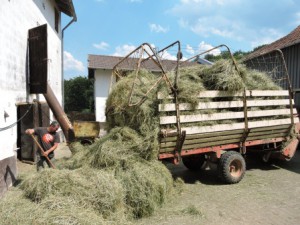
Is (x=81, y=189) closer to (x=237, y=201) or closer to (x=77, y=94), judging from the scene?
(x=237, y=201)

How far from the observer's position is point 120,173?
16.8 feet

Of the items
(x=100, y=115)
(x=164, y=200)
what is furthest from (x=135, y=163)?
(x=100, y=115)

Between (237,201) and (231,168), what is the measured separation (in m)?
1.31

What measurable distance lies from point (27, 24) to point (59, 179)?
594cm

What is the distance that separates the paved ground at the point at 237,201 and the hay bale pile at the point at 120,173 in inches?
15.4

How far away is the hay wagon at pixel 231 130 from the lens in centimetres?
600

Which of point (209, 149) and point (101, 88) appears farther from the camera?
point (101, 88)

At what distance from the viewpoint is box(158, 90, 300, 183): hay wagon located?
600 centimetres

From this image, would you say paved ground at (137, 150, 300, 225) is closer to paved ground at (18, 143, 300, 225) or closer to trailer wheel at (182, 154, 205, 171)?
paved ground at (18, 143, 300, 225)

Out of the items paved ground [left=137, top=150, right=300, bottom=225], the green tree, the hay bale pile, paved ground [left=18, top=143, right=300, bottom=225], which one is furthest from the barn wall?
the hay bale pile

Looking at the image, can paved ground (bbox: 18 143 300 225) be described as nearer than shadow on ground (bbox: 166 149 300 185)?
Yes

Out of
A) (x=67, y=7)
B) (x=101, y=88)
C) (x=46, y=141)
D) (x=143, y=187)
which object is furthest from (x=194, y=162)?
(x=101, y=88)

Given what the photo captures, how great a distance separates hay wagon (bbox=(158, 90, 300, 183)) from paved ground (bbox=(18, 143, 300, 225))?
1.35ft

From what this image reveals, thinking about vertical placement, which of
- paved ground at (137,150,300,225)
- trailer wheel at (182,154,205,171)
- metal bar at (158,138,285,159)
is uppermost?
metal bar at (158,138,285,159)
